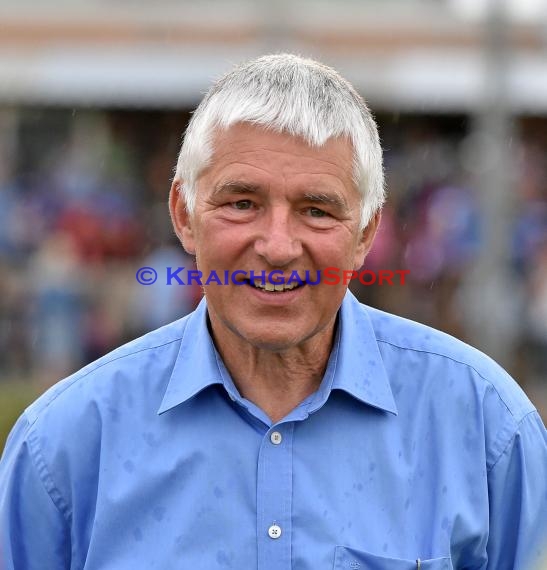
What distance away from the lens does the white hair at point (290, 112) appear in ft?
8.71

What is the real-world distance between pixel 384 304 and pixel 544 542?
10.3 metres

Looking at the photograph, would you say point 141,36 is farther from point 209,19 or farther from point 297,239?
point 297,239

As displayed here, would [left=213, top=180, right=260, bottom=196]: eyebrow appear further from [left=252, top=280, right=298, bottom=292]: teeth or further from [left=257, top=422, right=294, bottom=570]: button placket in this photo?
[left=257, top=422, right=294, bottom=570]: button placket

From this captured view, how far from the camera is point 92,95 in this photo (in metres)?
15.4

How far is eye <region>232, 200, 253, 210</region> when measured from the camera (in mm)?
2705

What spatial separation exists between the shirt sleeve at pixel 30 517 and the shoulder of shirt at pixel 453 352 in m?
0.90

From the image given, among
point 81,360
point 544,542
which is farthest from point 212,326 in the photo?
point 81,360

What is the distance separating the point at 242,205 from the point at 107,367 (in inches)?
20.7

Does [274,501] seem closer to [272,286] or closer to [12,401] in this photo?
[272,286]

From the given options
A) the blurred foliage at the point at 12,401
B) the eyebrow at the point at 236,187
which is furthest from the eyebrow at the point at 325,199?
the blurred foliage at the point at 12,401

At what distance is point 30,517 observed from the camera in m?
2.71

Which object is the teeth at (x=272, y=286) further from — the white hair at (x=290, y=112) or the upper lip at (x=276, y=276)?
the white hair at (x=290, y=112)

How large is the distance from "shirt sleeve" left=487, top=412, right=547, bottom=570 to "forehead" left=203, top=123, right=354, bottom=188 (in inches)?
30.2

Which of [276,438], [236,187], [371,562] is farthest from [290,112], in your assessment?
[371,562]
